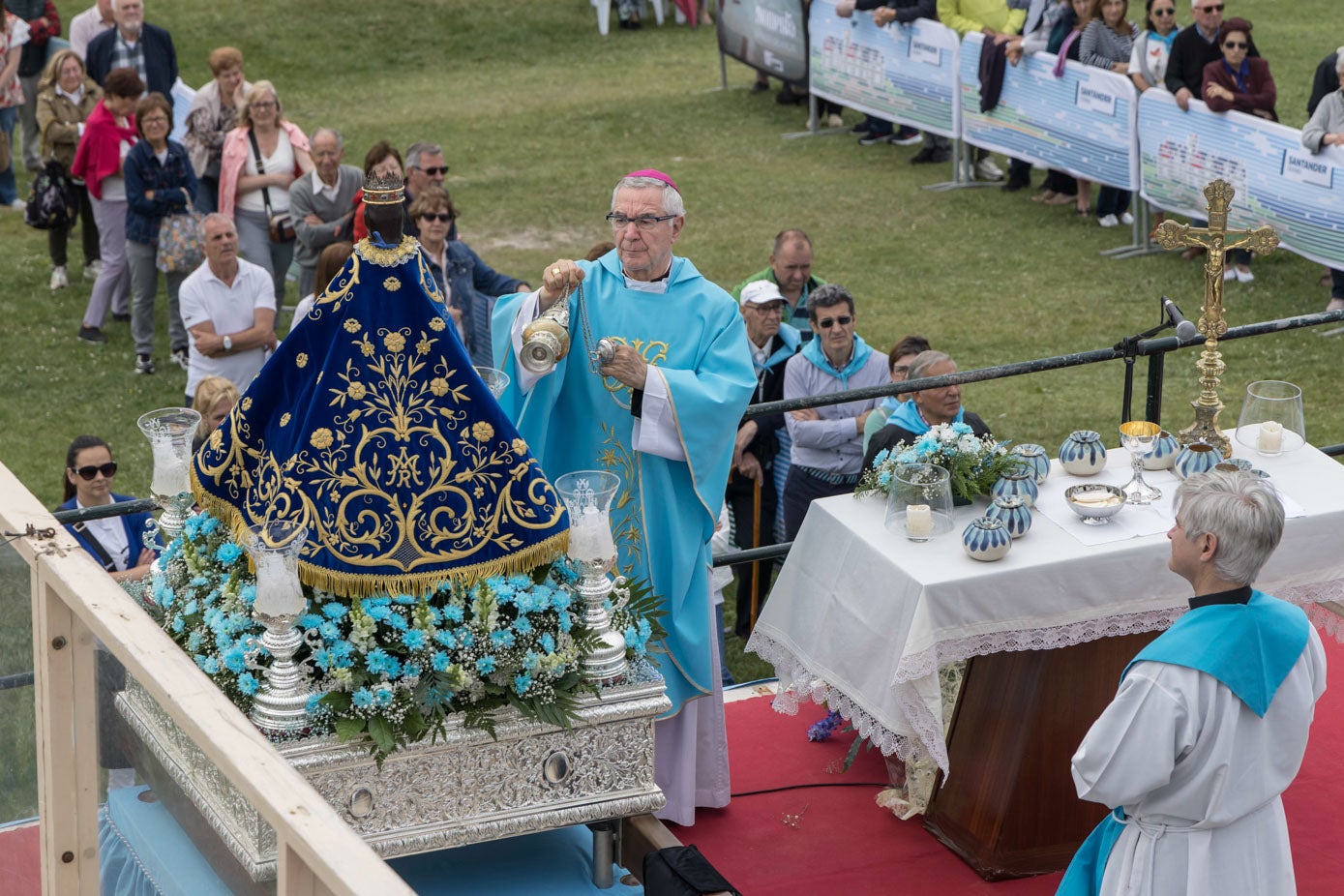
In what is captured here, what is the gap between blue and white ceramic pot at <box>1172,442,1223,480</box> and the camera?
5402 mm

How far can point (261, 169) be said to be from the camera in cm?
1135

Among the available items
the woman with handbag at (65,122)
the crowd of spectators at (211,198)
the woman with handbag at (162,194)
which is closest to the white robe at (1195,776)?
the crowd of spectators at (211,198)

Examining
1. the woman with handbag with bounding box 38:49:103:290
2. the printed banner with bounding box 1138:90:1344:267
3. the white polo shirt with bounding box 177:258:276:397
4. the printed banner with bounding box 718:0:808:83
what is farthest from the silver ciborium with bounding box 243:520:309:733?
the printed banner with bounding box 718:0:808:83

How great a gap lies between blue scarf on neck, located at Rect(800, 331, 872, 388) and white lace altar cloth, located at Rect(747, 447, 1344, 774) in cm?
202

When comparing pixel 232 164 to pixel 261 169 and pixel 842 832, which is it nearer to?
pixel 261 169

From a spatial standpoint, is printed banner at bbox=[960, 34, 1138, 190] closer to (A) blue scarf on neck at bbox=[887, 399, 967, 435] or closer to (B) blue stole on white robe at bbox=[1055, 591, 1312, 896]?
(A) blue scarf on neck at bbox=[887, 399, 967, 435]

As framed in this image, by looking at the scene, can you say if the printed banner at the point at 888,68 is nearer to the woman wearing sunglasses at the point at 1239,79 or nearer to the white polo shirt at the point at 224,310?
the woman wearing sunglasses at the point at 1239,79

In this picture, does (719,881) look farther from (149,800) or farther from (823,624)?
(149,800)

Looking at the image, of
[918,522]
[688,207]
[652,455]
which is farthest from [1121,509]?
[688,207]

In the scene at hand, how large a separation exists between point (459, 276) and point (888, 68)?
847 centimetres

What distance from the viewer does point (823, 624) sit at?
5.14 meters

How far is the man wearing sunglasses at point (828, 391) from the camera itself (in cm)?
723

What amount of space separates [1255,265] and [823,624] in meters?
9.21

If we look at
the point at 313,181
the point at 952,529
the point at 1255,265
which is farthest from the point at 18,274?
the point at 952,529
